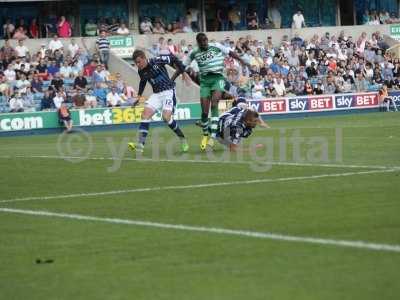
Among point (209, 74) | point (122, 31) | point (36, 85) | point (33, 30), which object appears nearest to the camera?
point (209, 74)

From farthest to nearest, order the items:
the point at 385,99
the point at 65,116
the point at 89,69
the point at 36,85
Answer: the point at 385,99 → the point at 89,69 → the point at 36,85 → the point at 65,116

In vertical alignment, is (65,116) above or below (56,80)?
below

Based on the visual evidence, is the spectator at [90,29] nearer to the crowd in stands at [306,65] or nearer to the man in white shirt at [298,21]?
the crowd in stands at [306,65]

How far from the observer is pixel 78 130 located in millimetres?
33219

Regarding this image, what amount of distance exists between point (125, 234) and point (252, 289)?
281 centimetres

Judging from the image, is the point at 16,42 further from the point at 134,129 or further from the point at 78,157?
the point at 78,157

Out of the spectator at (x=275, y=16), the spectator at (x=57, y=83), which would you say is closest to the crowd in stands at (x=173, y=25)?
the spectator at (x=275, y=16)

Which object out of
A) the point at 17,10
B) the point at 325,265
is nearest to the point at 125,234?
the point at 325,265

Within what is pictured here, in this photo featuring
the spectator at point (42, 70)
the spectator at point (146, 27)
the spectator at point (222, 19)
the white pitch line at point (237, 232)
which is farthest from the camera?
the spectator at point (222, 19)

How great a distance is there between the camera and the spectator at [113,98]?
35.3 meters

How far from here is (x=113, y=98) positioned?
3534 cm

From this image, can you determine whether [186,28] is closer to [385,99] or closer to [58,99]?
[385,99]

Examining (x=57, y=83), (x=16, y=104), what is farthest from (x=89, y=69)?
(x=16, y=104)

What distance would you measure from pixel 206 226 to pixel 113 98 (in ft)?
83.7
